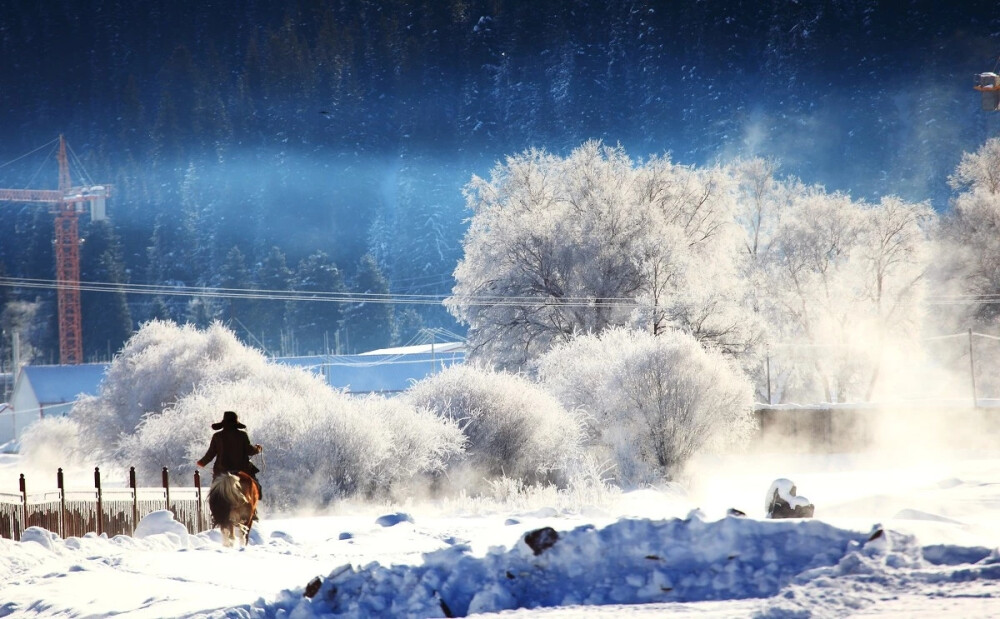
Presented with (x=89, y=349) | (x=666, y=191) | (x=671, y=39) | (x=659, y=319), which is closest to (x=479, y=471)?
(x=659, y=319)

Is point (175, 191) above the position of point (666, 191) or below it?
above

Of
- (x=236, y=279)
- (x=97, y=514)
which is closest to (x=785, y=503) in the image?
(x=97, y=514)

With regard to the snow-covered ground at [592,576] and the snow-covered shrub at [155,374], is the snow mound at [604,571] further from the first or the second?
the snow-covered shrub at [155,374]

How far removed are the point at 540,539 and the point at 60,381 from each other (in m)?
73.8

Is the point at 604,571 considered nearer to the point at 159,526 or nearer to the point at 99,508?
the point at 159,526

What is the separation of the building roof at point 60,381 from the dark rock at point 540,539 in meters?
69.5

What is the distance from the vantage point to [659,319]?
39.8 meters

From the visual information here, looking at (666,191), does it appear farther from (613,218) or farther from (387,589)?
(387,589)

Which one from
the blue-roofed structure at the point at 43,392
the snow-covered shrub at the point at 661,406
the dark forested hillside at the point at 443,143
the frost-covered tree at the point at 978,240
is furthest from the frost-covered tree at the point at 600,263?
the dark forested hillside at the point at 443,143

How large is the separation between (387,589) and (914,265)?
47466mm

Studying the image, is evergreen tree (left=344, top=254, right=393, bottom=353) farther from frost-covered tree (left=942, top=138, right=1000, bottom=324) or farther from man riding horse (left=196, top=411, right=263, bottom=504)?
man riding horse (left=196, top=411, right=263, bottom=504)

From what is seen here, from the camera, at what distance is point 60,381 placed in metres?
77.1

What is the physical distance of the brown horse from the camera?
44.1 ft

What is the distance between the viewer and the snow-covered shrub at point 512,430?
29969 mm
